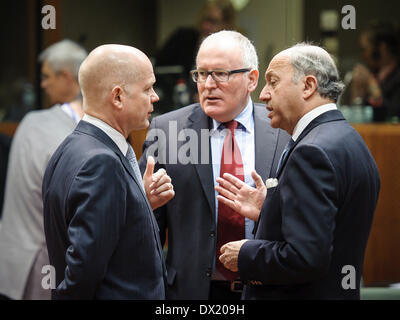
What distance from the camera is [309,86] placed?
6.82 feet

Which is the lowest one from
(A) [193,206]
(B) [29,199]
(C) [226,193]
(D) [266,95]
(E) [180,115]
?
(B) [29,199]

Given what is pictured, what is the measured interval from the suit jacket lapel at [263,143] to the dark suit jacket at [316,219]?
1.37 feet

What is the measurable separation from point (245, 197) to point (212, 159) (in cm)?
33

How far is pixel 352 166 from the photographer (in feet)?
6.40

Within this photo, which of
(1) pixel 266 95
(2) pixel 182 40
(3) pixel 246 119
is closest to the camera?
(1) pixel 266 95

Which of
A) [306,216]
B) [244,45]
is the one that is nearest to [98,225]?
[306,216]

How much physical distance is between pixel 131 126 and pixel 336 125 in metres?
0.66

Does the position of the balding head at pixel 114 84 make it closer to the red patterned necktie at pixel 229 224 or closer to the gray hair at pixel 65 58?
Answer: the red patterned necktie at pixel 229 224

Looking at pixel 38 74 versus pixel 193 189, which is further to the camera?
pixel 38 74

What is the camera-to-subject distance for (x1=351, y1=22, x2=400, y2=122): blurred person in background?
4332 millimetres

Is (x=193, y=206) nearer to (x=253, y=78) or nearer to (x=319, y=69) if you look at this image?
(x=253, y=78)

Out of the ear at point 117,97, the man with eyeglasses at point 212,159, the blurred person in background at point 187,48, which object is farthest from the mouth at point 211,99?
the blurred person in background at point 187,48
